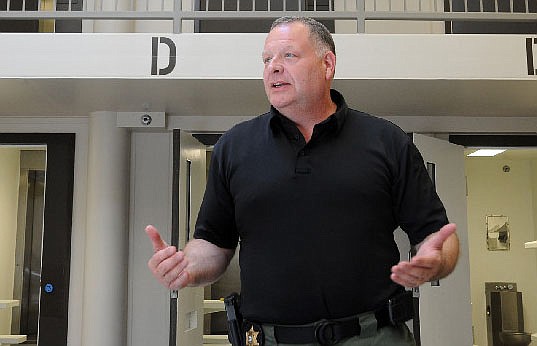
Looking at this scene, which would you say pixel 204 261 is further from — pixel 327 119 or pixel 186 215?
pixel 186 215

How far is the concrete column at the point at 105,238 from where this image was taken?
4.75 m

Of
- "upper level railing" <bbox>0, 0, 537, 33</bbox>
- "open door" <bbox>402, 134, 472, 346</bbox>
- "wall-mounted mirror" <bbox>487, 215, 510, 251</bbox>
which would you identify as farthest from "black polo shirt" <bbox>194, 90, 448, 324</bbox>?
"wall-mounted mirror" <bbox>487, 215, 510, 251</bbox>

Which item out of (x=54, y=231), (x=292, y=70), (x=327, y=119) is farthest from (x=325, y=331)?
(x=54, y=231)

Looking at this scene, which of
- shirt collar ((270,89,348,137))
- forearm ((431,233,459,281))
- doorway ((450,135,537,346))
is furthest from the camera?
doorway ((450,135,537,346))

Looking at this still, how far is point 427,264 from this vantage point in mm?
1242

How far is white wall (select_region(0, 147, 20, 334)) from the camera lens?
7.73 meters

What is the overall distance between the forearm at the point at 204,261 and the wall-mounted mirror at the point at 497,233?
6.92 m

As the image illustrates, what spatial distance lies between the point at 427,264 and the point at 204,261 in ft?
1.73

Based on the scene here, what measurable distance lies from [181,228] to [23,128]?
1599 mm

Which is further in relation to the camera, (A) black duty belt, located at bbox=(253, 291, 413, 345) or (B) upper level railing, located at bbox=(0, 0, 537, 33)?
(B) upper level railing, located at bbox=(0, 0, 537, 33)

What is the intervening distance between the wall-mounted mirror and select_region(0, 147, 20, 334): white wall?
5.65m

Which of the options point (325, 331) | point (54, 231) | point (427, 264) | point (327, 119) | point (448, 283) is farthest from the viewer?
point (54, 231)

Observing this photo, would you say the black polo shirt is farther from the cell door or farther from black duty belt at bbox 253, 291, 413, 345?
the cell door

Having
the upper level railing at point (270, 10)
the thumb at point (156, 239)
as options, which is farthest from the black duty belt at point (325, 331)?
the upper level railing at point (270, 10)
